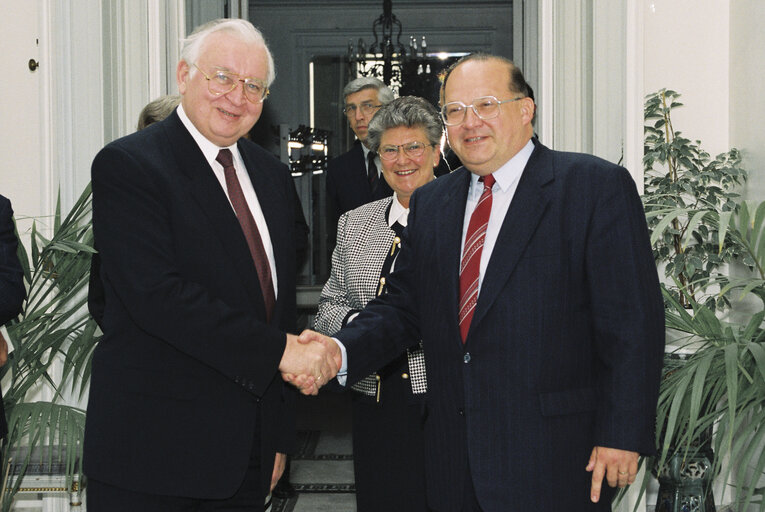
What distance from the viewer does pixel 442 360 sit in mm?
2021

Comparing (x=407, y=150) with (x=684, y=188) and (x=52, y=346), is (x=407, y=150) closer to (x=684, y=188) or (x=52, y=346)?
(x=684, y=188)

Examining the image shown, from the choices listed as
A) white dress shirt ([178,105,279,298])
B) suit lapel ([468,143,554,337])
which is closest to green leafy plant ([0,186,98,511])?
white dress shirt ([178,105,279,298])

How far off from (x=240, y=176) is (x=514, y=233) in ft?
2.32

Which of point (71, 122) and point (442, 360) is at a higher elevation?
point (71, 122)

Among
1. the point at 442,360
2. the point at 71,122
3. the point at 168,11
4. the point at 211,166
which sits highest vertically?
the point at 168,11

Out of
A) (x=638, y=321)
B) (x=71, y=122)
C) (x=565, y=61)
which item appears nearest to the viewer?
(x=638, y=321)

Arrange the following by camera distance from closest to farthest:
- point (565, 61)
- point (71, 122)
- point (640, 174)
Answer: point (640, 174)
point (71, 122)
point (565, 61)

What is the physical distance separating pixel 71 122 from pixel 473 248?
222cm

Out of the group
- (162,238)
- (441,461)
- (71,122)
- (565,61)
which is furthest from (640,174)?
(71,122)

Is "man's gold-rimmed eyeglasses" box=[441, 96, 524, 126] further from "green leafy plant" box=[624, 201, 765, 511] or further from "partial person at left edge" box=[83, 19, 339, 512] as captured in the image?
"green leafy plant" box=[624, 201, 765, 511]

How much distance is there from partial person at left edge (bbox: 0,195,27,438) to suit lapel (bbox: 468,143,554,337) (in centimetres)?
129

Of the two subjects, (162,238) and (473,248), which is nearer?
(162,238)

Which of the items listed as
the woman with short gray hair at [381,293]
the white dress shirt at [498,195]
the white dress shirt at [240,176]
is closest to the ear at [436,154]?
the woman with short gray hair at [381,293]

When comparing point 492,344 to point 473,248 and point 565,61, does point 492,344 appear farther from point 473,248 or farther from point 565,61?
point 565,61
